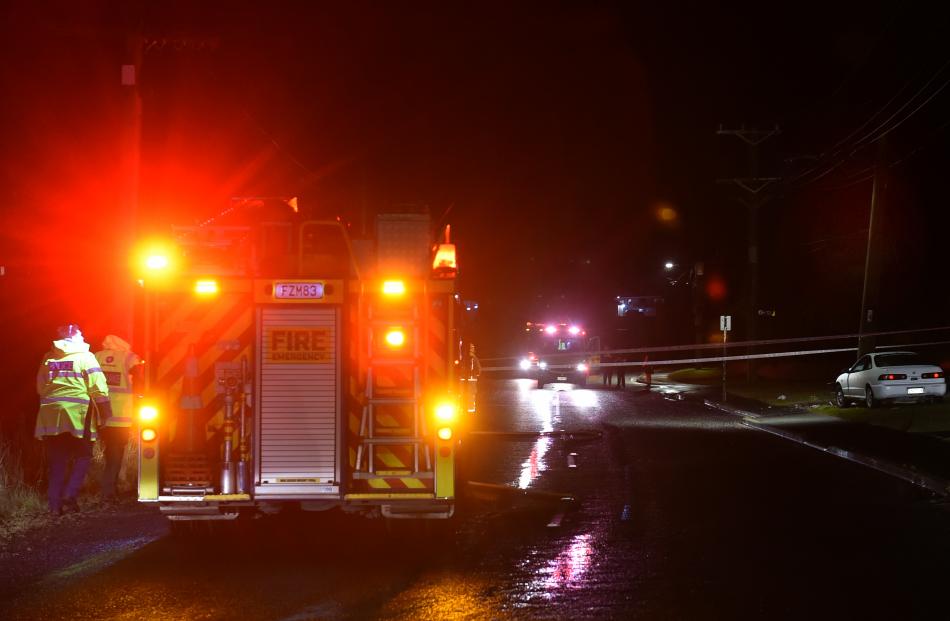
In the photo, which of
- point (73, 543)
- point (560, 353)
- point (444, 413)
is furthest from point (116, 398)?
point (560, 353)

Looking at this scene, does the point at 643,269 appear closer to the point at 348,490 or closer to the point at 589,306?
the point at 589,306

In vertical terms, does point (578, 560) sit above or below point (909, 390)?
below

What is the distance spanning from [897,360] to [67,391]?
19.8 meters

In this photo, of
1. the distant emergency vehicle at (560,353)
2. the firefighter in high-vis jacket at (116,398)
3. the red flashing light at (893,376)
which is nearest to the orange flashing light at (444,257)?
the firefighter in high-vis jacket at (116,398)

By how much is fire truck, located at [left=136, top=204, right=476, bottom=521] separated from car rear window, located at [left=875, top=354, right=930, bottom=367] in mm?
18386

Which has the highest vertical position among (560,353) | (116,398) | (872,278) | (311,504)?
(872,278)

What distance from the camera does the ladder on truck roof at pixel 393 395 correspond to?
916 cm

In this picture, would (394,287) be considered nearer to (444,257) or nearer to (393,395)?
(444,257)

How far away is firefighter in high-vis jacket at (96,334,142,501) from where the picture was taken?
1160cm

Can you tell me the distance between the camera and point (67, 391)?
36.0 feet

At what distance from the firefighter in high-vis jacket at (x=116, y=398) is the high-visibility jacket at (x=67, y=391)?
376mm

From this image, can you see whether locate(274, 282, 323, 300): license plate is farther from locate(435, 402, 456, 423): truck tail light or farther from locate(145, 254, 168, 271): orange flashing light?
locate(435, 402, 456, 423): truck tail light

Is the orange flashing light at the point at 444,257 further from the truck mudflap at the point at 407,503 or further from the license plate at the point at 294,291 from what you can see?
the truck mudflap at the point at 407,503

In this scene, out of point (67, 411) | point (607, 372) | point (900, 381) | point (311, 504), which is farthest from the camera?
point (607, 372)
